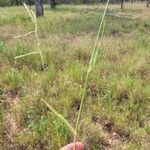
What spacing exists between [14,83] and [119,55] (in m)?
2.93

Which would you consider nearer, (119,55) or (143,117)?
(143,117)

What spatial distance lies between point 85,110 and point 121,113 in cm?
53

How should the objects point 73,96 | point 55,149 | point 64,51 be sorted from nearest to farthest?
point 55,149 < point 73,96 < point 64,51

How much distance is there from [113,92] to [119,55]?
257cm

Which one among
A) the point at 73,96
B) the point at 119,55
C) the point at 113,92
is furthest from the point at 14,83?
the point at 119,55

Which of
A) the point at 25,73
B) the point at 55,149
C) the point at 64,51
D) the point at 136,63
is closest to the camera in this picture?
the point at 55,149

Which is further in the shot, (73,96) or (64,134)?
(73,96)

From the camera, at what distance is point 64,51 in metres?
8.06

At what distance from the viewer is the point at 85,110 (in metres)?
5.21

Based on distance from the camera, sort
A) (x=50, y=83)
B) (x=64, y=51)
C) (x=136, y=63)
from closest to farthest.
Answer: (x=50, y=83) < (x=136, y=63) < (x=64, y=51)

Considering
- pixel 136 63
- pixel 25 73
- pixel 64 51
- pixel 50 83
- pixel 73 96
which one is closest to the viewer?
pixel 73 96

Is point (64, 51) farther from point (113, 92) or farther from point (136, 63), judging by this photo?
point (113, 92)

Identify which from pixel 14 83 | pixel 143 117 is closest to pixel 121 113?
pixel 143 117

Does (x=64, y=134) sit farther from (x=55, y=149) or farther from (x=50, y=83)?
(x=50, y=83)
